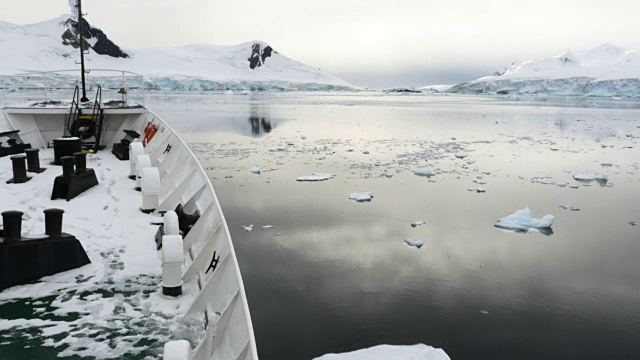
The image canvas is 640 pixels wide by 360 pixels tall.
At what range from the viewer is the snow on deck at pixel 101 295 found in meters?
3.64

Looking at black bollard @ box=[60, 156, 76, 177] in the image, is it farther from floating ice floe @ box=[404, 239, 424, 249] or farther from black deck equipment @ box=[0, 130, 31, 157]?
floating ice floe @ box=[404, 239, 424, 249]

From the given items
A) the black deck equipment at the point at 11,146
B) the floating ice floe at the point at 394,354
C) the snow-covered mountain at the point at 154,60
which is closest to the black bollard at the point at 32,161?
the black deck equipment at the point at 11,146

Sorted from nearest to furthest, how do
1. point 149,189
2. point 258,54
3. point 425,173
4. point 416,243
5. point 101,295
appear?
1. point 101,295
2. point 149,189
3. point 416,243
4. point 425,173
5. point 258,54

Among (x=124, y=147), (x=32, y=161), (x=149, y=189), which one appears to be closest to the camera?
(x=149, y=189)

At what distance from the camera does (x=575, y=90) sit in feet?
303

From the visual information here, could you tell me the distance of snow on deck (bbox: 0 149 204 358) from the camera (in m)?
3.64

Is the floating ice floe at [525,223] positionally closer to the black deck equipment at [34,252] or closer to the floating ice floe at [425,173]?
the floating ice floe at [425,173]

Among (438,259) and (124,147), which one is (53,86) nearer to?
(124,147)

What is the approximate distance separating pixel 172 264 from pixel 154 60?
12612 cm

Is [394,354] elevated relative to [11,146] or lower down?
lower down

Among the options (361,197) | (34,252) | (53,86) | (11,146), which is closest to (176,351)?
(34,252)

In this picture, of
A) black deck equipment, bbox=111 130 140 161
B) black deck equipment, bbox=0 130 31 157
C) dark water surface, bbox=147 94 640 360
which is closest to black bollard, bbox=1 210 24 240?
dark water surface, bbox=147 94 640 360

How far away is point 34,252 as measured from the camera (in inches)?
167

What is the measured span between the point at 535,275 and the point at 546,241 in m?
1.75
